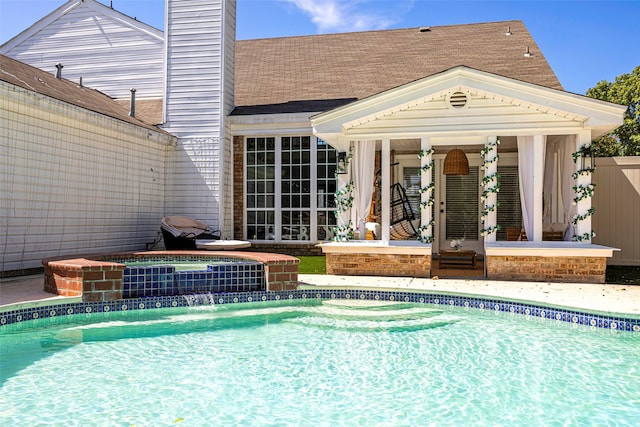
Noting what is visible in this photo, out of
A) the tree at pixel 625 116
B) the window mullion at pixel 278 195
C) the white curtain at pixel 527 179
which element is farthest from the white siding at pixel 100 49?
the tree at pixel 625 116

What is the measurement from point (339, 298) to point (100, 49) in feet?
36.7

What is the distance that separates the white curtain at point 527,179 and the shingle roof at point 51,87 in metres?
7.98

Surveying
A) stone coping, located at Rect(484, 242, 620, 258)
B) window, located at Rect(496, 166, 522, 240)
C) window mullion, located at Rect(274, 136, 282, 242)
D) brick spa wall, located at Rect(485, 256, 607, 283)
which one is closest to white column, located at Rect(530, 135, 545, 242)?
stone coping, located at Rect(484, 242, 620, 258)

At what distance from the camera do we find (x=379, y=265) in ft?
26.8

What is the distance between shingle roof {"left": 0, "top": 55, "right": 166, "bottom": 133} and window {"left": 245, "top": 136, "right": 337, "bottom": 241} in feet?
8.69

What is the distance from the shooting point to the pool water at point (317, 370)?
10.5ft

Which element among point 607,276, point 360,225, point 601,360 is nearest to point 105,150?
point 360,225

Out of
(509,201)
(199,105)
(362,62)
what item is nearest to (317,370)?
(509,201)

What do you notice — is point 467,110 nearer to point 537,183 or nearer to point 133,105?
point 537,183

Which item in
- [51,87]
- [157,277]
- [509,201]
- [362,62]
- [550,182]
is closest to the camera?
[157,277]

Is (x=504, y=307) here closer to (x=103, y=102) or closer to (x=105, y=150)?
(x=105, y=150)

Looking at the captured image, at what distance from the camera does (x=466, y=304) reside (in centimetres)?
615

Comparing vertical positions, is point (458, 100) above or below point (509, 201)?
above

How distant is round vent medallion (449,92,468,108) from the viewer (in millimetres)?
8062
